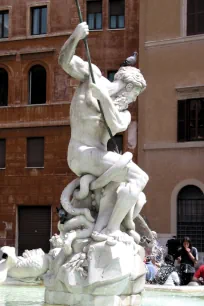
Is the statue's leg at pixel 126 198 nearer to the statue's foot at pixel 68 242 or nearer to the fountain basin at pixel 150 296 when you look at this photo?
the statue's foot at pixel 68 242

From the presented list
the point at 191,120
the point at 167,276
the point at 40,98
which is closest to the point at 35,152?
the point at 40,98

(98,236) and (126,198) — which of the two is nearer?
(98,236)

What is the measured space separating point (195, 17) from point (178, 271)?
1571cm

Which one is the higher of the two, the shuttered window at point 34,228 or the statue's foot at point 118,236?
the statue's foot at point 118,236

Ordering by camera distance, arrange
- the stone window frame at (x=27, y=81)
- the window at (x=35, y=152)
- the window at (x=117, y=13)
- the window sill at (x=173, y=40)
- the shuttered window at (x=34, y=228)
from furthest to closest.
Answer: the stone window frame at (x=27, y=81)
the window at (x=35, y=152)
the window at (x=117, y=13)
the shuttered window at (x=34, y=228)
the window sill at (x=173, y=40)

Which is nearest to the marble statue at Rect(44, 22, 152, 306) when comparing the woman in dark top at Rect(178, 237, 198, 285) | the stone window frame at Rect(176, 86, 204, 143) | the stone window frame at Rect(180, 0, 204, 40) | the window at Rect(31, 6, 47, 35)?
the woman in dark top at Rect(178, 237, 198, 285)

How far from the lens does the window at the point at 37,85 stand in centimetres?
3028

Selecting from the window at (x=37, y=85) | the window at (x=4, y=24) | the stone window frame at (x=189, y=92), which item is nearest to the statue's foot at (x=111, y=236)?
the stone window frame at (x=189, y=92)

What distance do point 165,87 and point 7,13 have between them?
8.91 m

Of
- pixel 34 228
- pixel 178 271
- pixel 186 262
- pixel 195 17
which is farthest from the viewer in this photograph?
pixel 34 228

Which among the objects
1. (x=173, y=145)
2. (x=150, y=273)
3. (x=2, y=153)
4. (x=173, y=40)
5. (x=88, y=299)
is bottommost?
(x=150, y=273)

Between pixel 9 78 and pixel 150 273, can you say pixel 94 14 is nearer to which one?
pixel 9 78

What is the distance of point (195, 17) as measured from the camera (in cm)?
2717

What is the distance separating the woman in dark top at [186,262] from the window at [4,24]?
1888 centimetres
